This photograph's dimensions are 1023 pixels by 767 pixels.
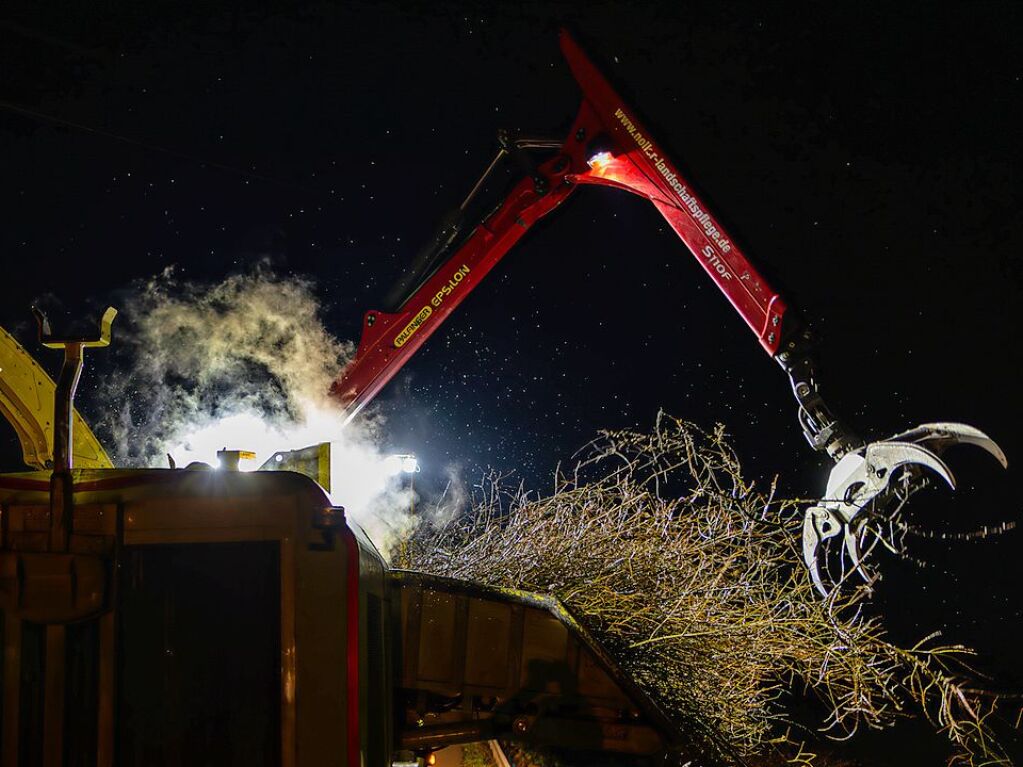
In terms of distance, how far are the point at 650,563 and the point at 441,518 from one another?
2.23 metres

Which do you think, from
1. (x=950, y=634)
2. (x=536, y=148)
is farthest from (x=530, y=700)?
(x=950, y=634)

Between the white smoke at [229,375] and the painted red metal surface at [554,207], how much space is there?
175 centimetres

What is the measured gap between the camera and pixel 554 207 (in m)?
8.02

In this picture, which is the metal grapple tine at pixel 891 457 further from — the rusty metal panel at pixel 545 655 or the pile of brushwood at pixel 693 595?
the rusty metal panel at pixel 545 655

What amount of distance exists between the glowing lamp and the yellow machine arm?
4.76 meters

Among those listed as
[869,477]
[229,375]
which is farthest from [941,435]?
[229,375]

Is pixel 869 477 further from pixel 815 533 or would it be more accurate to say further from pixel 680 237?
pixel 680 237

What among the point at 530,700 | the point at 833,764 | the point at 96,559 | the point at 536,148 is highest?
the point at 536,148

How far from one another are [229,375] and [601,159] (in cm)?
529

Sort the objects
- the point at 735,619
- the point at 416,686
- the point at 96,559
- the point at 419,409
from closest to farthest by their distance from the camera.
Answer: the point at 96,559, the point at 416,686, the point at 735,619, the point at 419,409

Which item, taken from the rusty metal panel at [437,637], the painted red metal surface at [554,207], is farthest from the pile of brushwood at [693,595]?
the painted red metal surface at [554,207]

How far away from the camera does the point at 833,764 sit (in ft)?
27.7

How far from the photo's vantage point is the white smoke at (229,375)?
977cm

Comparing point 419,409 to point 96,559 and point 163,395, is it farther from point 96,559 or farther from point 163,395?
point 96,559
